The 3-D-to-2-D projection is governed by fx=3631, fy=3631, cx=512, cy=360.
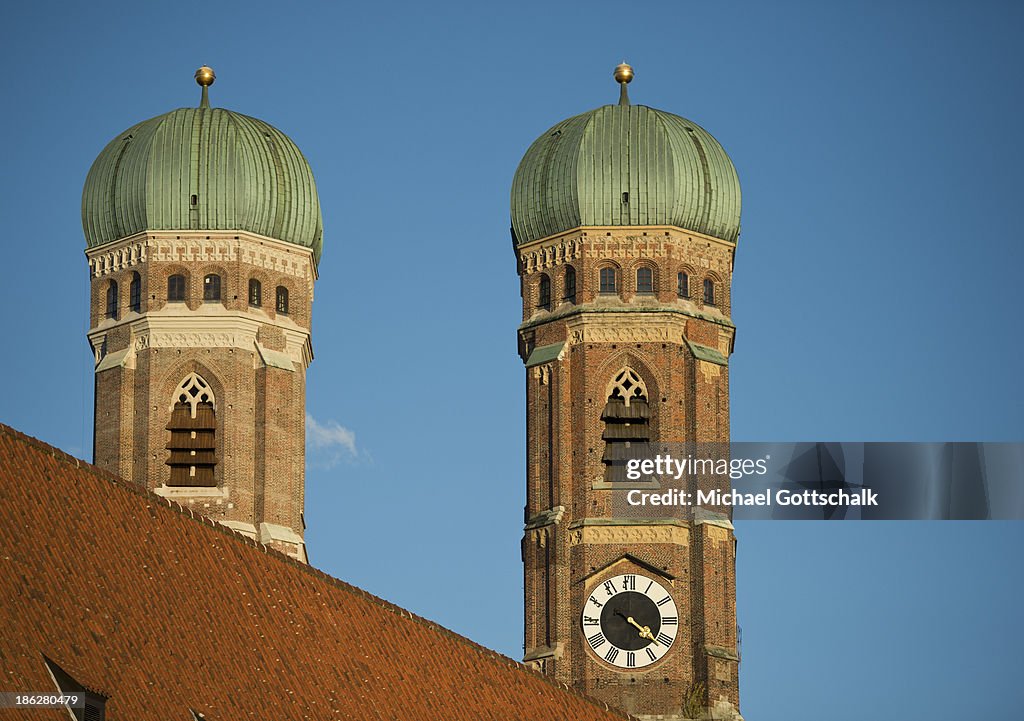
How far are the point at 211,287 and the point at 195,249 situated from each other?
2.74 feet

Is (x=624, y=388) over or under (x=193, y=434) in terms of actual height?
over

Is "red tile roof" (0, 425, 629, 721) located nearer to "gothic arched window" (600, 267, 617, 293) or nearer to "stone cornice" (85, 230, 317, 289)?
"gothic arched window" (600, 267, 617, 293)

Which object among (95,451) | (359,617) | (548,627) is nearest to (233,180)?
(95,451)

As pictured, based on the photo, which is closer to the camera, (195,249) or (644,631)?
(644,631)

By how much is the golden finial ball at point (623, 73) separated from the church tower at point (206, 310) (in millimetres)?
6114

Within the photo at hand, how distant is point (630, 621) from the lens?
63.8 metres

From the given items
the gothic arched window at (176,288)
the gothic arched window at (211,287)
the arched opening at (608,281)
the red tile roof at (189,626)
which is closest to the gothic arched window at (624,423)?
the arched opening at (608,281)

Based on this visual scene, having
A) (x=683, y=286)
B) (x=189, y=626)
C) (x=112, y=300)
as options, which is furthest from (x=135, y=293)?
(x=189, y=626)

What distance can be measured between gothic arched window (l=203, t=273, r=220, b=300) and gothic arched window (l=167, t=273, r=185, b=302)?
40 centimetres

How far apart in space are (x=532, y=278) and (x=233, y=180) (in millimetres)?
5840

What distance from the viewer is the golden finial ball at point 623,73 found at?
6856cm

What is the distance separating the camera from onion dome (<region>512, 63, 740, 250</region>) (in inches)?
2633

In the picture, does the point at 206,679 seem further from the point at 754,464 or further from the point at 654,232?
the point at 654,232

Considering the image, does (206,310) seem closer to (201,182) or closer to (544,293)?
(201,182)
